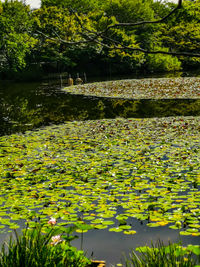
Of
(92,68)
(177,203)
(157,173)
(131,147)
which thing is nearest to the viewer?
(177,203)

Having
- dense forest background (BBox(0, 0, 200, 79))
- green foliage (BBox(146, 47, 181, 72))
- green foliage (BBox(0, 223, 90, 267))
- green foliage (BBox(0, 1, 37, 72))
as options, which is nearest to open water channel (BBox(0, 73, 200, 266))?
green foliage (BBox(0, 223, 90, 267))

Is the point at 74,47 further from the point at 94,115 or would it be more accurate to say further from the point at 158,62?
the point at 94,115

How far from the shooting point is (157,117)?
707 inches

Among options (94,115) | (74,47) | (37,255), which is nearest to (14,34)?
(74,47)

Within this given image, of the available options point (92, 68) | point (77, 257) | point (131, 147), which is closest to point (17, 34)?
point (92, 68)

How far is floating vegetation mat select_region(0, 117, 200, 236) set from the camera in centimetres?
619

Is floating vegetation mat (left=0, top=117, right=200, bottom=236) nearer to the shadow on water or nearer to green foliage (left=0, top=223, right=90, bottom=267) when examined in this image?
green foliage (left=0, top=223, right=90, bottom=267)

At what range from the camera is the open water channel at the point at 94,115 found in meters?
5.41

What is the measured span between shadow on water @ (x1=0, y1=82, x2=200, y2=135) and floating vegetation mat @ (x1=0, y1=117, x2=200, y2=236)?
3.95 meters

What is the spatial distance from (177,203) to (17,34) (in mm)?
45906

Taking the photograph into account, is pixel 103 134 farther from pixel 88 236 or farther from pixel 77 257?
pixel 77 257

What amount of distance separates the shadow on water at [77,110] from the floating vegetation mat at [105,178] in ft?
13.0

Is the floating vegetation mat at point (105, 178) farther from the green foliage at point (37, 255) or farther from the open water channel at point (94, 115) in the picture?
the green foliage at point (37, 255)

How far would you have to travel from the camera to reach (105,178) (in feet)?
27.3
